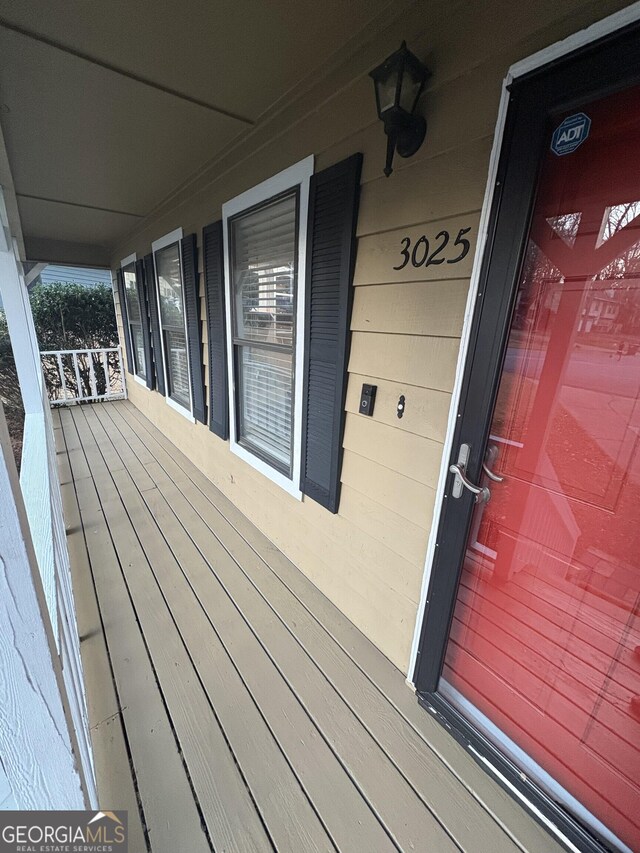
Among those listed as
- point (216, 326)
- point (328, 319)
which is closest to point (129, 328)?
point (216, 326)

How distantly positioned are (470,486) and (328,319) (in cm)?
92

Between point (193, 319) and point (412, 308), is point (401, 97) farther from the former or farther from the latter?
point (193, 319)

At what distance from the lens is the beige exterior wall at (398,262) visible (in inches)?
37.5

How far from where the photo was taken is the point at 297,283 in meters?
1.67

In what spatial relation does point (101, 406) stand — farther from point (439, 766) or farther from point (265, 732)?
point (439, 766)

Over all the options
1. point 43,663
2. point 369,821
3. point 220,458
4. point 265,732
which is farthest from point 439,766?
point 220,458

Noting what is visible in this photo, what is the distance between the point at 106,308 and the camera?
22.6 ft

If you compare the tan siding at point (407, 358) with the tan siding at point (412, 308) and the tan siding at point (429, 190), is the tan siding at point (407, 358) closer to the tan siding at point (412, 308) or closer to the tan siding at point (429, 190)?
the tan siding at point (412, 308)

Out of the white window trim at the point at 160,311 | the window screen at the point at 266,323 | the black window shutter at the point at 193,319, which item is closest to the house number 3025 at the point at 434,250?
the window screen at the point at 266,323

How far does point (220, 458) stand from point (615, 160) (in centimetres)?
265

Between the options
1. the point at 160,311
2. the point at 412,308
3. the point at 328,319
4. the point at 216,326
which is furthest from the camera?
the point at 160,311

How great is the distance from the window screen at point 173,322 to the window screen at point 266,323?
A: 1.08 metres

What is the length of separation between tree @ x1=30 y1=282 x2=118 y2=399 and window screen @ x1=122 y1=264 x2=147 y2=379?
1.41 meters

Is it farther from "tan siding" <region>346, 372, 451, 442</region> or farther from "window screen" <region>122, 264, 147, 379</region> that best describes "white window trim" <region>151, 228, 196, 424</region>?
"tan siding" <region>346, 372, 451, 442</region>
